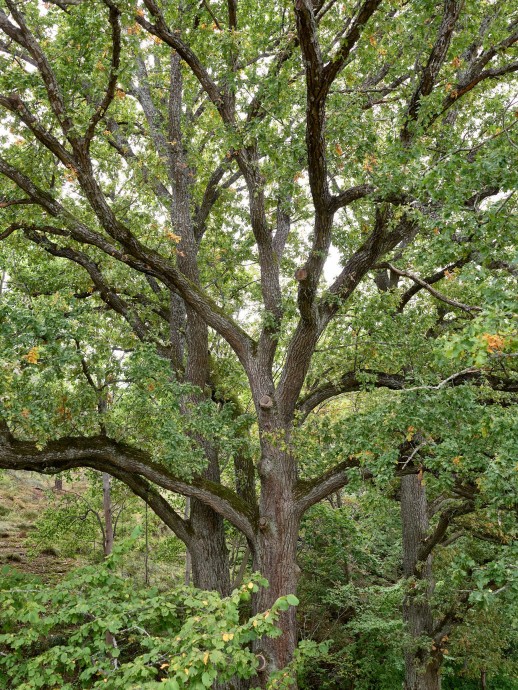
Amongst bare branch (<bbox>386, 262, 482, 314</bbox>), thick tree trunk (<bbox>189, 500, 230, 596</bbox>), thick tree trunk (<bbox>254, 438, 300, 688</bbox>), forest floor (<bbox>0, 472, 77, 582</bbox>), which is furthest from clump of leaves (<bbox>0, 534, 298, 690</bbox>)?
forest floor (<bbox>0, 472, 77, 582</bbox>)

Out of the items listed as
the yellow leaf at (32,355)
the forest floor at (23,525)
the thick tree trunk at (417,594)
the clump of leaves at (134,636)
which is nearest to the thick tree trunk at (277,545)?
the clump of leaves at (134,636)

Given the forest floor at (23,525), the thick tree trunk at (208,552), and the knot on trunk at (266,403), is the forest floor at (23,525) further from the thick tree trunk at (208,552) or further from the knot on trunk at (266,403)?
the knot on trunk at (266,403)

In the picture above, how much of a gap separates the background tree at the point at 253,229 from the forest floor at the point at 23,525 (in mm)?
3398

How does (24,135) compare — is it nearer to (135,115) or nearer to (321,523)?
(135,115)

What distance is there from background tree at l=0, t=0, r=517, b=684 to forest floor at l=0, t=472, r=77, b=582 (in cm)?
340

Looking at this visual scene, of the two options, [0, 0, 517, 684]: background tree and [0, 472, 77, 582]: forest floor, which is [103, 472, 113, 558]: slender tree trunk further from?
[0, 0, 517, 684]: background tree

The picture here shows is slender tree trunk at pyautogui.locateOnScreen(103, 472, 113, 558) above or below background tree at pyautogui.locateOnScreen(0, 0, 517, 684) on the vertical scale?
below

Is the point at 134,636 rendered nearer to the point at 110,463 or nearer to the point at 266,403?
the point at 110,463

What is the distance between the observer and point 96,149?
8.20m

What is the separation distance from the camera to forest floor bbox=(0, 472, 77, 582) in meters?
11.2

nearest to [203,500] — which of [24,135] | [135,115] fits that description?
[24,135]

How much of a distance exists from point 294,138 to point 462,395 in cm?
371

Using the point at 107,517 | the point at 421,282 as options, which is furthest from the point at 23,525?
the point at 421,282

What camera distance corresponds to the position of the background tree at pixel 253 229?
5188 mm
